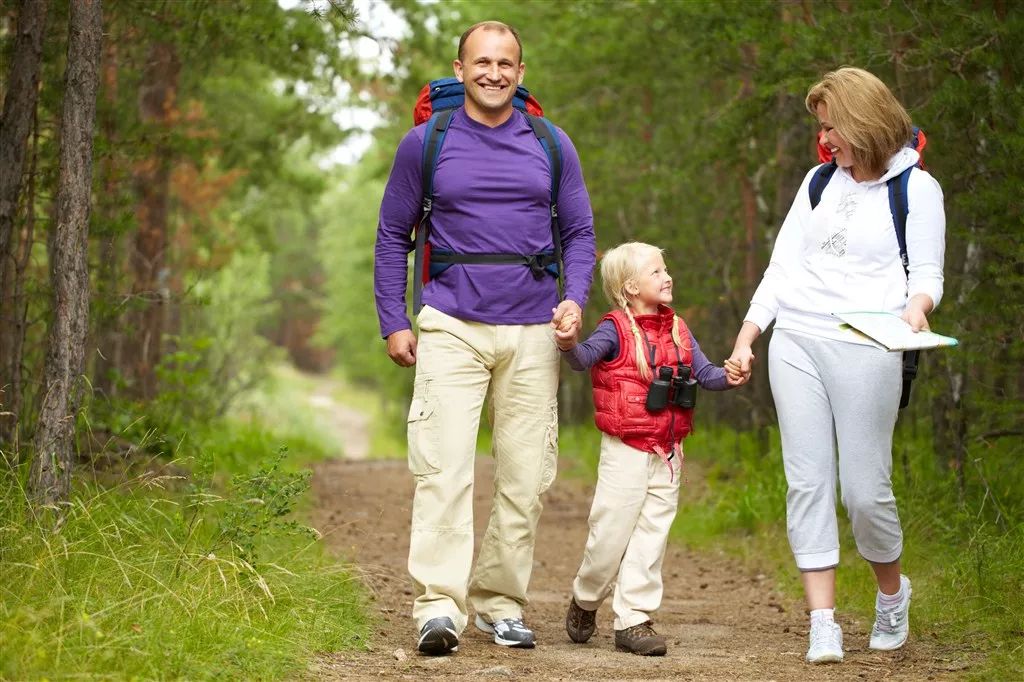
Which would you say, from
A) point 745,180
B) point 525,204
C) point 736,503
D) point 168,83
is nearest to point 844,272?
point 525,204

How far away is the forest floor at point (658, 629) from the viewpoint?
4.87 m

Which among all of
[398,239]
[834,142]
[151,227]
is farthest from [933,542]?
[151,227]

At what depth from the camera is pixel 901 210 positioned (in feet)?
16.1

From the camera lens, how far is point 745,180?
1316 centimetres

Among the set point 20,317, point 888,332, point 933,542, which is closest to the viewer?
point 888,332

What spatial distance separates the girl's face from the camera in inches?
214

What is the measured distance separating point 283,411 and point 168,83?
17905 mm

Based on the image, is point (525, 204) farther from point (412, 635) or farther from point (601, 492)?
point (412, 635)

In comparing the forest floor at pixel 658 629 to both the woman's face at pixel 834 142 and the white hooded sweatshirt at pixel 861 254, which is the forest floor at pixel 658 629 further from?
the woman's face at pixel 834 142

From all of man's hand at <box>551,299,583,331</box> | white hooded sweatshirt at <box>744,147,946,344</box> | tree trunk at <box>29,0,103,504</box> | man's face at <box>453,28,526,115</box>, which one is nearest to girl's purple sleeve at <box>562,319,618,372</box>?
man's hand at <box>551,299,583,331</box>

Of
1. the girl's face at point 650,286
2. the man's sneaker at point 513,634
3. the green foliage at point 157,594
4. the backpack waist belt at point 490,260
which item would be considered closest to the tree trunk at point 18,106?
the green foliage at point 157,594

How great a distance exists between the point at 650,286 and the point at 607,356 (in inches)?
13.5

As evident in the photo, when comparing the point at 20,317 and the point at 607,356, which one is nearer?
the point at 607,356

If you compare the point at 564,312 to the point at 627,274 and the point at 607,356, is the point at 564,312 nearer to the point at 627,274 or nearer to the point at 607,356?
the point at 607,356
